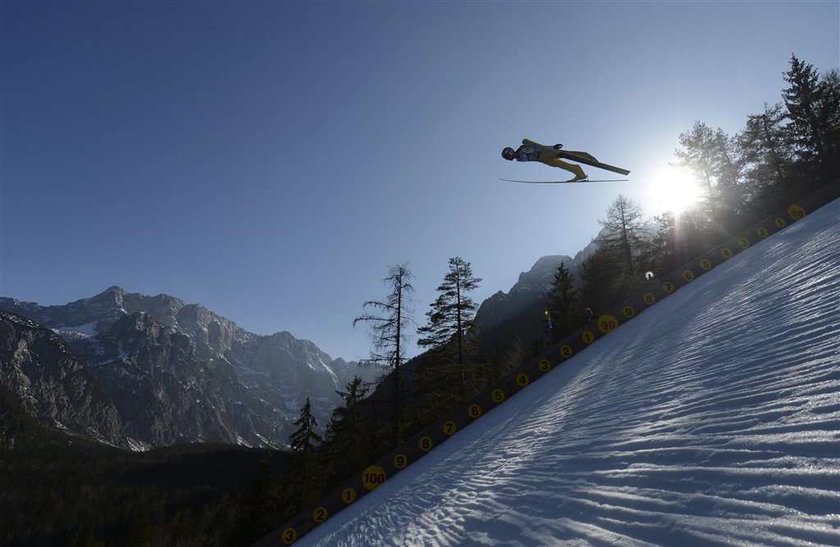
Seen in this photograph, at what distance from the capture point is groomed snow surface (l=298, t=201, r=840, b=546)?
3082 millimetres

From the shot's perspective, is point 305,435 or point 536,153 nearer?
point 536,153

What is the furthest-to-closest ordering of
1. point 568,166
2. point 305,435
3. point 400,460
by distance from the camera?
point 305,435 → point 400,460 → point 568,166

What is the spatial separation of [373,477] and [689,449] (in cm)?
1613

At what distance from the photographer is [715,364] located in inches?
261

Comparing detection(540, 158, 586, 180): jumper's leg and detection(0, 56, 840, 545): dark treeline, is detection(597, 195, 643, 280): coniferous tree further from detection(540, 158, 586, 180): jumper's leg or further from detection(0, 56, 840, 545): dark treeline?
detection(540, 158, 586, 180): jumper's leg

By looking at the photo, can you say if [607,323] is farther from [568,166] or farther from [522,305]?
[522,305]

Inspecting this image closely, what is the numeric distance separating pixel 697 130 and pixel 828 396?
4968 cm

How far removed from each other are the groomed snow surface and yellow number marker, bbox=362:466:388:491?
22.9 feet

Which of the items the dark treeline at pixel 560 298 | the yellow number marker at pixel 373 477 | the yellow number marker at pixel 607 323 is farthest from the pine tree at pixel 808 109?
the yellow number marker at pixel 373 477

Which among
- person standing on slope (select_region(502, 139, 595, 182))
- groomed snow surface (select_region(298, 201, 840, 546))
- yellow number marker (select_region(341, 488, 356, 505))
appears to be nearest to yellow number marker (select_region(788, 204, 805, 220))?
groomed snow surface (select_region(298, 201, 840, 546))

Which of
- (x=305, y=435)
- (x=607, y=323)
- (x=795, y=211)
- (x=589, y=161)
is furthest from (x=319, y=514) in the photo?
(x=795, y=211)

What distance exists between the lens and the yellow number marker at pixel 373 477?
1814cm

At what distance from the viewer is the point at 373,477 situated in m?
18.4

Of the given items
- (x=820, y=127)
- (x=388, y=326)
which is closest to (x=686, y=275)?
(x=388, y=326)
